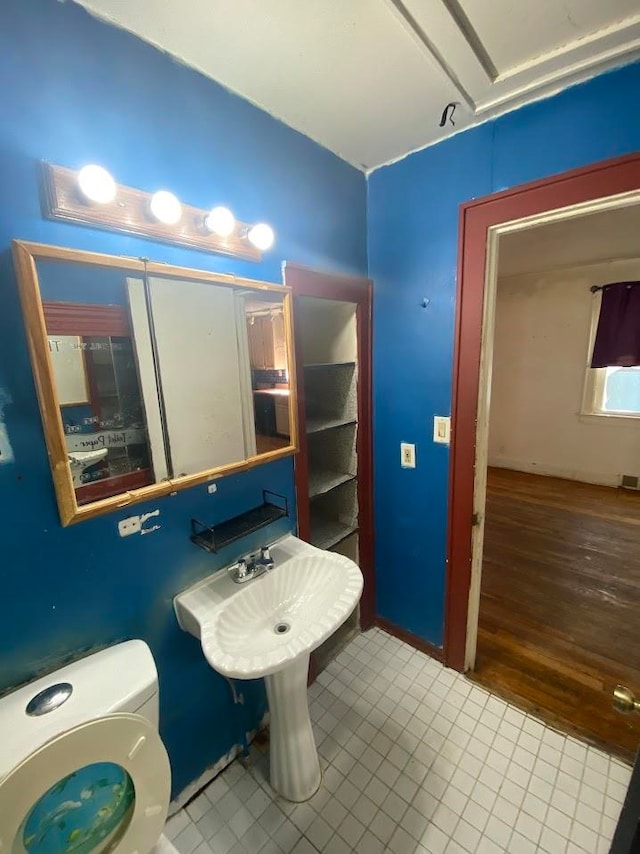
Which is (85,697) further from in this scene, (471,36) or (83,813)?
(471,36)

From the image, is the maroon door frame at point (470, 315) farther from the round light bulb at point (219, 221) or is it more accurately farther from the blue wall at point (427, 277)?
the round light bulb at point (219, 221)

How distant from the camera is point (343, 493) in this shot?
6.22ft

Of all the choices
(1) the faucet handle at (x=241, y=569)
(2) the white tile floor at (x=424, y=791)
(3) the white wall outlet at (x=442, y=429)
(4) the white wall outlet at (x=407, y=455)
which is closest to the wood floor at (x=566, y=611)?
(2) the white tile floor at (x=424, y=791)

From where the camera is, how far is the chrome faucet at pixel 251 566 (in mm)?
1208

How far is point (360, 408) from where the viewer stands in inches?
68.3

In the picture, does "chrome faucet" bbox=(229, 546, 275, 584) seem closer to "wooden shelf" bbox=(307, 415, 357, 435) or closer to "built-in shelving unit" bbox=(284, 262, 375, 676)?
"built-in shelving unit" bbox=(284, 262, 375, 676)

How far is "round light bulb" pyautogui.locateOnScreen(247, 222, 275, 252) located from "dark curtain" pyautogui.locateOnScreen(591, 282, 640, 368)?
374 centimetres

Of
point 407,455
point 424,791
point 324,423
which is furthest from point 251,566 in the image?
point 424,791

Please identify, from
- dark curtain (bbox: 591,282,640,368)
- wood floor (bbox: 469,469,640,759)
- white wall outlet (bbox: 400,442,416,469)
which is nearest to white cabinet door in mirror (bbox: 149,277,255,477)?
white wall outlet (bbox: 400,442,416,469)

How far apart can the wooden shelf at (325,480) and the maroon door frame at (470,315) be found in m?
0.51

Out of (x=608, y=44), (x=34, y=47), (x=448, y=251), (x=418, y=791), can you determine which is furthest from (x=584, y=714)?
(x=34, y=47)

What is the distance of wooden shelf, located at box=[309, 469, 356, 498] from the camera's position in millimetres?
1662

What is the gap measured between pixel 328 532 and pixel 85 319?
4.61 feet

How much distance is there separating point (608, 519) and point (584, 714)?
2.16m
